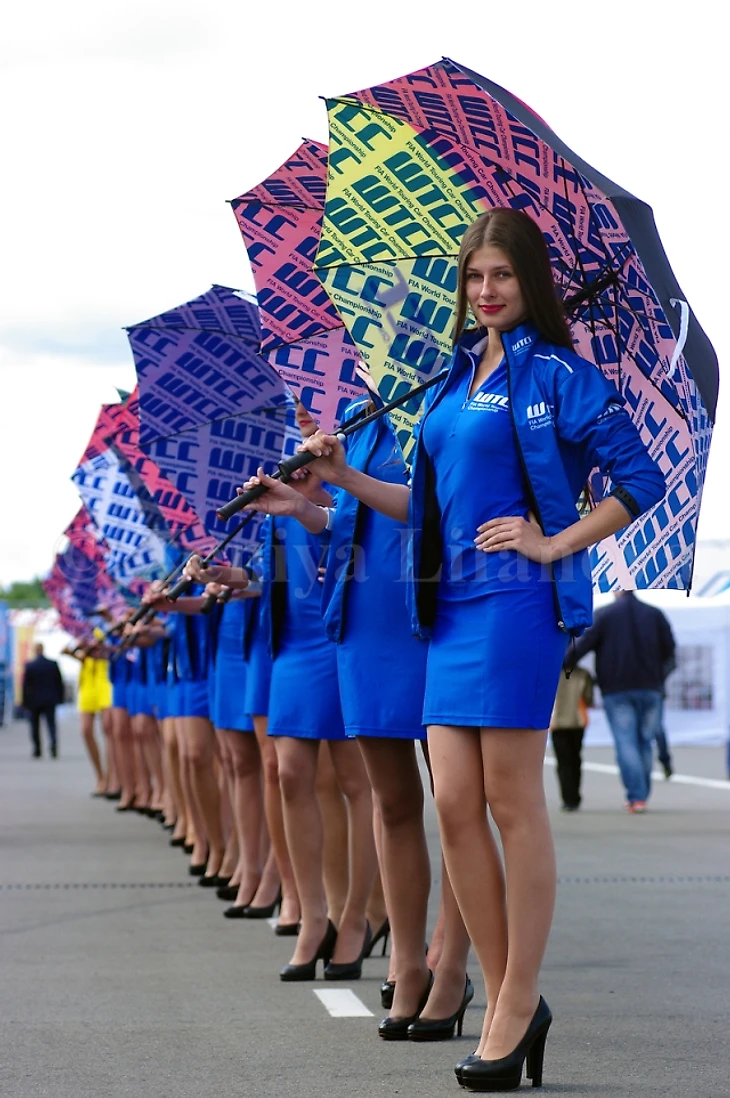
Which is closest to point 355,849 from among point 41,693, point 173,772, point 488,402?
point 488,402

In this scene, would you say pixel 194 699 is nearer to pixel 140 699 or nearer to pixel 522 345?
pixel 140 699

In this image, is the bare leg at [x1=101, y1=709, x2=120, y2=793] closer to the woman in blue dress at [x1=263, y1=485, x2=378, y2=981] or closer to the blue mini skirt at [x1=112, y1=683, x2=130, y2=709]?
the blue mini skirt at [x1=112, y1=683, x2=130, y2=709]

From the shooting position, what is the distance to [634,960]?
748 cm

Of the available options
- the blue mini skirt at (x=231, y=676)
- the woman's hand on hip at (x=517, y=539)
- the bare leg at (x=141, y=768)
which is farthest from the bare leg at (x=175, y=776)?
the woman's hand on hip at (x=517, y=539)

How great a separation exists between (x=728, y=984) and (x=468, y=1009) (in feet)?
3.44

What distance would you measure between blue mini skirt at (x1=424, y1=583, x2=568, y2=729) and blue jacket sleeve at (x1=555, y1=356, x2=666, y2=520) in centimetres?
33

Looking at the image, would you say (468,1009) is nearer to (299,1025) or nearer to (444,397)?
(299,1025)

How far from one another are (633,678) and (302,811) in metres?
10.3

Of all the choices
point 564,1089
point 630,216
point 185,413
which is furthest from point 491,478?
point 185,413

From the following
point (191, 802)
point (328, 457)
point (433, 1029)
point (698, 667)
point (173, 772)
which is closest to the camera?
point (328, 457)

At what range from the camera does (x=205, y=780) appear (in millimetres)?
10930

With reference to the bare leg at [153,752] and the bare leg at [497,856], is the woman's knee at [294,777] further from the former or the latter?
the bare leg at [153,752]

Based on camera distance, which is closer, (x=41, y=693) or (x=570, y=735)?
(x=570, y=735)

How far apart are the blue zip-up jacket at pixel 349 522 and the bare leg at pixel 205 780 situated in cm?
494
